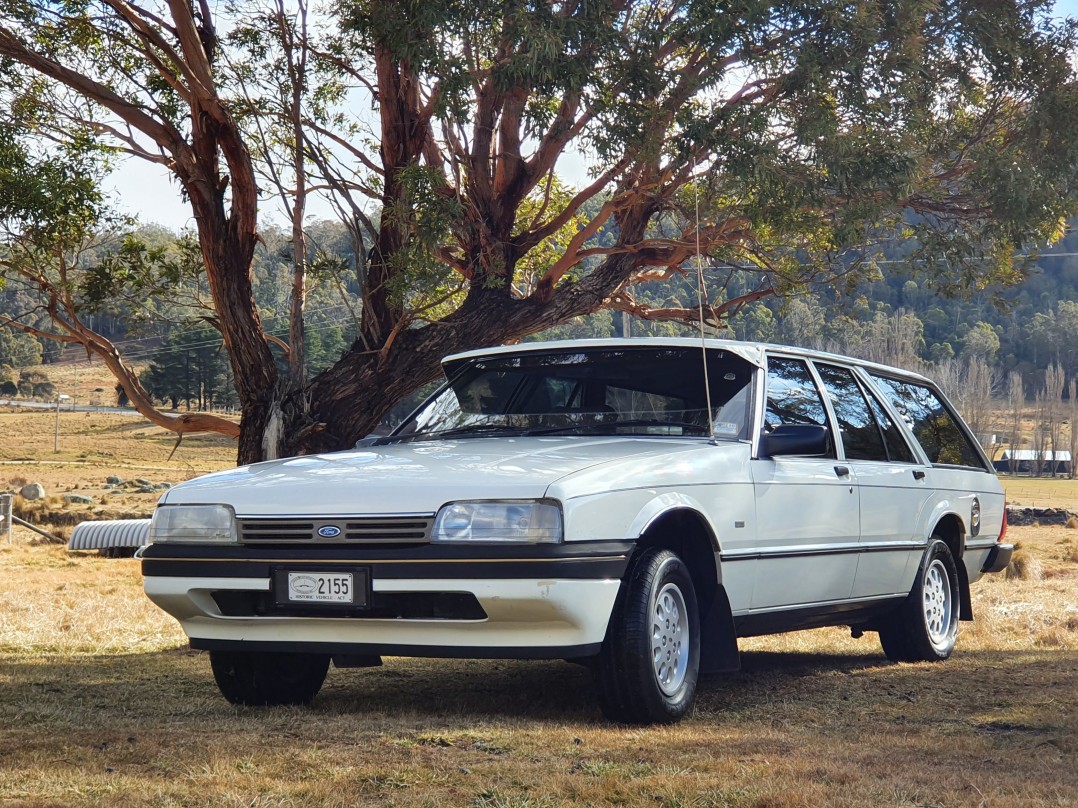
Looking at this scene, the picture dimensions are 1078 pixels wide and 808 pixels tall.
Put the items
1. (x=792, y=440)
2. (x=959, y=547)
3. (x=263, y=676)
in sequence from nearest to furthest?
(x=263, y=676) → (x=792, y=440) → (x=959, y=547)

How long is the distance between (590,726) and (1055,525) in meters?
31.3

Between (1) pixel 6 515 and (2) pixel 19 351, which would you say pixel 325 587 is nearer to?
(1) pixel 6 515

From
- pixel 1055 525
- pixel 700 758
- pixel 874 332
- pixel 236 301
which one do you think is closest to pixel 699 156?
pixel 236 301

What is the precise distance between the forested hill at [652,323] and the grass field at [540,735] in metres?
5.55

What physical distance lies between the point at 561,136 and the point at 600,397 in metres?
6.89

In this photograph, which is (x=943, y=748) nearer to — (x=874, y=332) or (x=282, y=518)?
(x=282, y=518)

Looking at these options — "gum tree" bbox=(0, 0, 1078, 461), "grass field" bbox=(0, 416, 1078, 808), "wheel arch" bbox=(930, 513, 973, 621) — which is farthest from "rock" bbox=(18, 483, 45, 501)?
"wheel arch" bbox=(930, 513, 973, 621)

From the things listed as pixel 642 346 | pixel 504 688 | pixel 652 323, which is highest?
pixel 652 323

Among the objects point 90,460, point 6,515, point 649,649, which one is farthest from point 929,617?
point 90,460

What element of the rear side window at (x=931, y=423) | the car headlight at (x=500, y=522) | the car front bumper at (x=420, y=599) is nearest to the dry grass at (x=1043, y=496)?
the rear side window at (x=931, y=423)

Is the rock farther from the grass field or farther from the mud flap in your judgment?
the mud flap

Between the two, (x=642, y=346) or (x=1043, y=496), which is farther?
(x=1043, y=496)

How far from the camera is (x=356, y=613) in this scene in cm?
483

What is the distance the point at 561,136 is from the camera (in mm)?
12477
